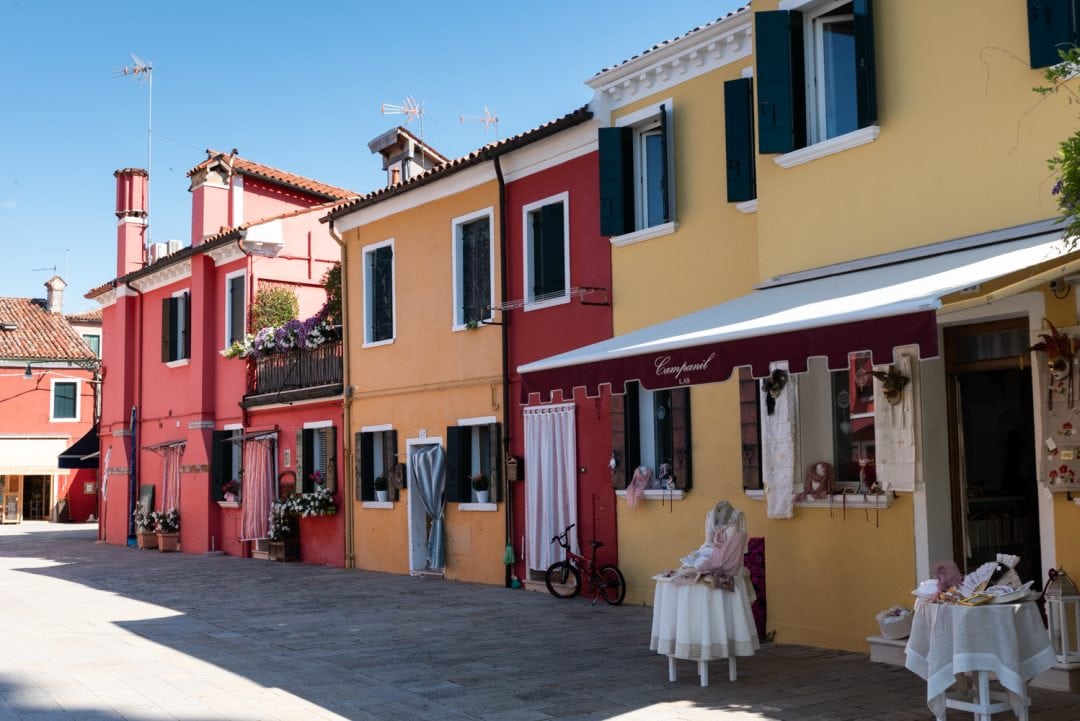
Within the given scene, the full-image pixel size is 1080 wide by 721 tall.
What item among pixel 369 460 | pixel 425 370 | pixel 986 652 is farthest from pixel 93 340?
pixel 986 652

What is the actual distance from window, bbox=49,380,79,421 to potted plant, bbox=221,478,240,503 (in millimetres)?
21658

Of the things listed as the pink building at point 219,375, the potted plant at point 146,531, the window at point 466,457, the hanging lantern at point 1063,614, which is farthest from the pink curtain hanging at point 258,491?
the hanging lantern at point 1063,614

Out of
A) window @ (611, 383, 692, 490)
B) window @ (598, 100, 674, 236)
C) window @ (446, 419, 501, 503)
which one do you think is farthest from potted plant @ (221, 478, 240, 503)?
window @ (598, 100, 674, 236)

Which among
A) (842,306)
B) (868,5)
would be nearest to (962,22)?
(868,5)

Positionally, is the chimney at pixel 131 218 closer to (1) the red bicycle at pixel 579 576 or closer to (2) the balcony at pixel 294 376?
(2) the balcony at pixel 294 376

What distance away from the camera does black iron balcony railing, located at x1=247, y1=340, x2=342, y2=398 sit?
797 inches

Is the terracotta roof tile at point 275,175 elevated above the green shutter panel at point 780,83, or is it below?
above

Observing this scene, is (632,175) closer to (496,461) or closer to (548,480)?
(548,480)

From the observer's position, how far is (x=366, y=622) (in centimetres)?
1253

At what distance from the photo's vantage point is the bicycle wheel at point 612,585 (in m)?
13.3

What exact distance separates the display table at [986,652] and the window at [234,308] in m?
18.8

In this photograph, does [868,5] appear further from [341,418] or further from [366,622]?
[341,418]

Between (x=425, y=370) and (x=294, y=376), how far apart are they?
4.77 metres

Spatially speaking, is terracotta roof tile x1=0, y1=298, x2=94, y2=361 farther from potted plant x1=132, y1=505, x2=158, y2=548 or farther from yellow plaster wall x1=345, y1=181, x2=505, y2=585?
yellow plaster wall x1=345, y1=181, x2=505, y2=585
